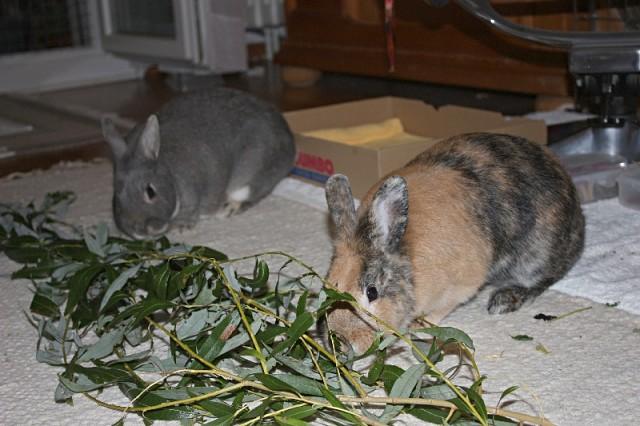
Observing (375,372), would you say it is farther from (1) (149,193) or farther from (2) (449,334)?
(1) (149,193)

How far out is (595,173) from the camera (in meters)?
2.36

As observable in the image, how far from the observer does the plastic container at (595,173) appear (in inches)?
90.3

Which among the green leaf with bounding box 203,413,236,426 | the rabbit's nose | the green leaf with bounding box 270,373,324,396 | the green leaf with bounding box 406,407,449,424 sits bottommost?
the rabbit's nose

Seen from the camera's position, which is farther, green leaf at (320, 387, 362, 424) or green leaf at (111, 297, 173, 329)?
green leaf at (111, 297, 173, 329)

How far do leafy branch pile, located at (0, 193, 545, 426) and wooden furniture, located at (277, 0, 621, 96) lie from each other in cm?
169

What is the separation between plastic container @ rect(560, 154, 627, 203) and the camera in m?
2.29

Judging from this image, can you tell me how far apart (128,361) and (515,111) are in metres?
2.30

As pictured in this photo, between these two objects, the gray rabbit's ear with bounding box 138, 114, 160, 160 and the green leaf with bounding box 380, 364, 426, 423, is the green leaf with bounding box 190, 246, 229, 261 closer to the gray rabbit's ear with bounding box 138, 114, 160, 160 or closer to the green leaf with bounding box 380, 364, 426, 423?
the gray rabbit's ear with bounding box 138, 114, 160, 160

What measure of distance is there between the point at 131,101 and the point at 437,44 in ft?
5.16

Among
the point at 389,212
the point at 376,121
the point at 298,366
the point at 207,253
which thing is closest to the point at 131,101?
the point at 376,121

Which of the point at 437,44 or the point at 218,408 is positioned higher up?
the point at 437,44

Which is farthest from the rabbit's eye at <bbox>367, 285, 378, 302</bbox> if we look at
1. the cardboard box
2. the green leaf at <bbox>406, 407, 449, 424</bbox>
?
the cardboard box

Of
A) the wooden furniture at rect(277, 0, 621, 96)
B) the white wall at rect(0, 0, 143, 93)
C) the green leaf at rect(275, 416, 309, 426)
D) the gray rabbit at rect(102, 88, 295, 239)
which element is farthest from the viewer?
the white wall at rect(0, 0, 143, 93)

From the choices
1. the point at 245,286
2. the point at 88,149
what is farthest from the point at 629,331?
the point at 88,149
